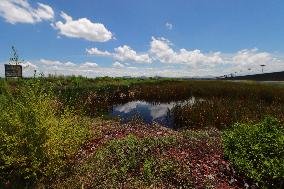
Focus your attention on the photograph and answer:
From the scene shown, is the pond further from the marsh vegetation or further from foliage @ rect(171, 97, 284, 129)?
the marsh vegetation

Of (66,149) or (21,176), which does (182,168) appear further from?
(21,176)

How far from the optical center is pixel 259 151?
9102 mm

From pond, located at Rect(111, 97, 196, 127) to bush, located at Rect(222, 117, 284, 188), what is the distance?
8.13 meters

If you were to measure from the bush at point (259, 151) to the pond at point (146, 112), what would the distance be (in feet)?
26.7

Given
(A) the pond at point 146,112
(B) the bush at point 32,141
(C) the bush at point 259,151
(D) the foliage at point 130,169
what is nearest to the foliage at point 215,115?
(A) the pond at point 146,112

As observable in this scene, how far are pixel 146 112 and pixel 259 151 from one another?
13323 millimetres

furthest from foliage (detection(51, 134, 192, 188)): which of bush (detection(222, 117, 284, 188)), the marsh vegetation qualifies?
bush (detection(222, 117, 284, 188))

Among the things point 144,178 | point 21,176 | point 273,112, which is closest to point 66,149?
point 21,176

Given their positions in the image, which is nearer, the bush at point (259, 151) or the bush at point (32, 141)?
the bush at point (32, 141)

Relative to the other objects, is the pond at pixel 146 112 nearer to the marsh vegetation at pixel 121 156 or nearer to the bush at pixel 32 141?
the marsh vegetation at pixel 121 156

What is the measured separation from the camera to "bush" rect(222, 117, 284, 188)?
853 centimetres

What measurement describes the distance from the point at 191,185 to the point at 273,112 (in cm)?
1150

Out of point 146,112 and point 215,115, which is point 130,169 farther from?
point 146,112

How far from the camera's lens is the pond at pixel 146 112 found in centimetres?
1897
